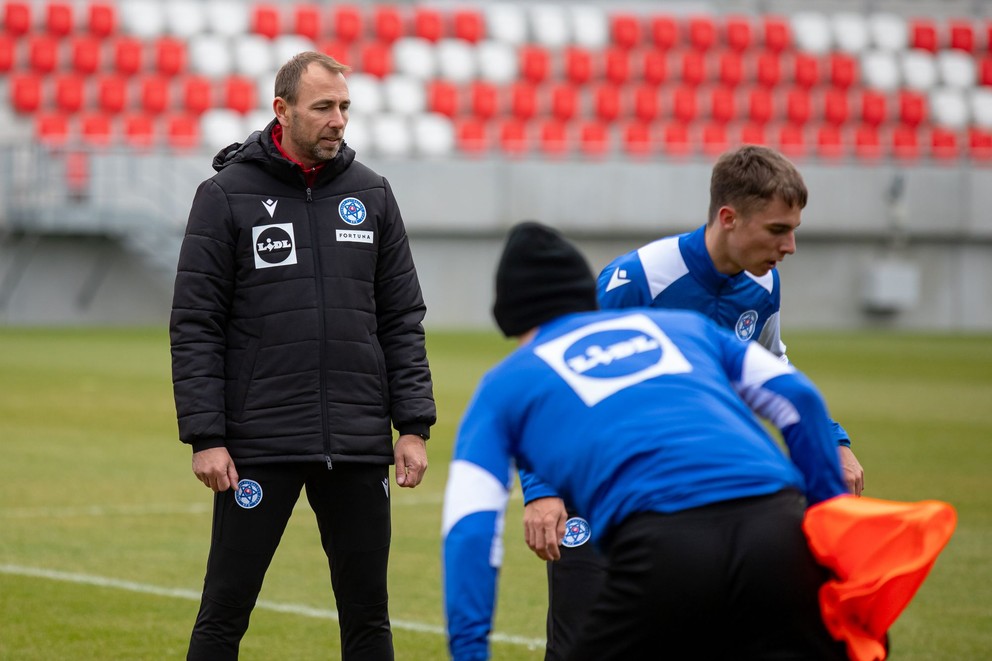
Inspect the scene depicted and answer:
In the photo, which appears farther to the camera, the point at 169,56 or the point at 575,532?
the point at 169,56

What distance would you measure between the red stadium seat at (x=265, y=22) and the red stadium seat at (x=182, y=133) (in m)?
2.62

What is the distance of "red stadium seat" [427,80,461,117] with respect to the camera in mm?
29484

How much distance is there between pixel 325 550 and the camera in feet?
16.0

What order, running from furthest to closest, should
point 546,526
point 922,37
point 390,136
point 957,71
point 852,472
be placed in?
point 922,37
point 957,71
point 390,136
point 852,472
point 546,526

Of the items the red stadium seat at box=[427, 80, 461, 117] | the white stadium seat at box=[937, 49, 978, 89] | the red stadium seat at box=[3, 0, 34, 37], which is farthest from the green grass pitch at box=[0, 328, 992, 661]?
the white stadium seat at box=[937, 49, 978, 89]

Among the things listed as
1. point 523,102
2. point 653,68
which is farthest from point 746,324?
point 653,68

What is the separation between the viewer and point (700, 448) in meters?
3.39

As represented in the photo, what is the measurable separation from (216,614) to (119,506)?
573cm

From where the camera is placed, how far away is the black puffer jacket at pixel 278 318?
15.6ft

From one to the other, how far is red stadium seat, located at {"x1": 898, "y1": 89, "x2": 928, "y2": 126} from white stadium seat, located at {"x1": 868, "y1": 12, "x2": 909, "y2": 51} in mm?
1367

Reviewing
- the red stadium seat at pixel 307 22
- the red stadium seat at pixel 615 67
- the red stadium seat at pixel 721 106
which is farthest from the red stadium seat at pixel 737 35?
the red stadium seat at pixel 307 22

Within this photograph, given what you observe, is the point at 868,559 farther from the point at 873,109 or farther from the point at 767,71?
the point at 873,109

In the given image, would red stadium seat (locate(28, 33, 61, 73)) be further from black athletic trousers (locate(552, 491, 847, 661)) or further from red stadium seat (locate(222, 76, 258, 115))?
black athletic trousers (locate(552, 491, 847, 661))

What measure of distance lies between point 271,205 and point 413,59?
2521 cm
